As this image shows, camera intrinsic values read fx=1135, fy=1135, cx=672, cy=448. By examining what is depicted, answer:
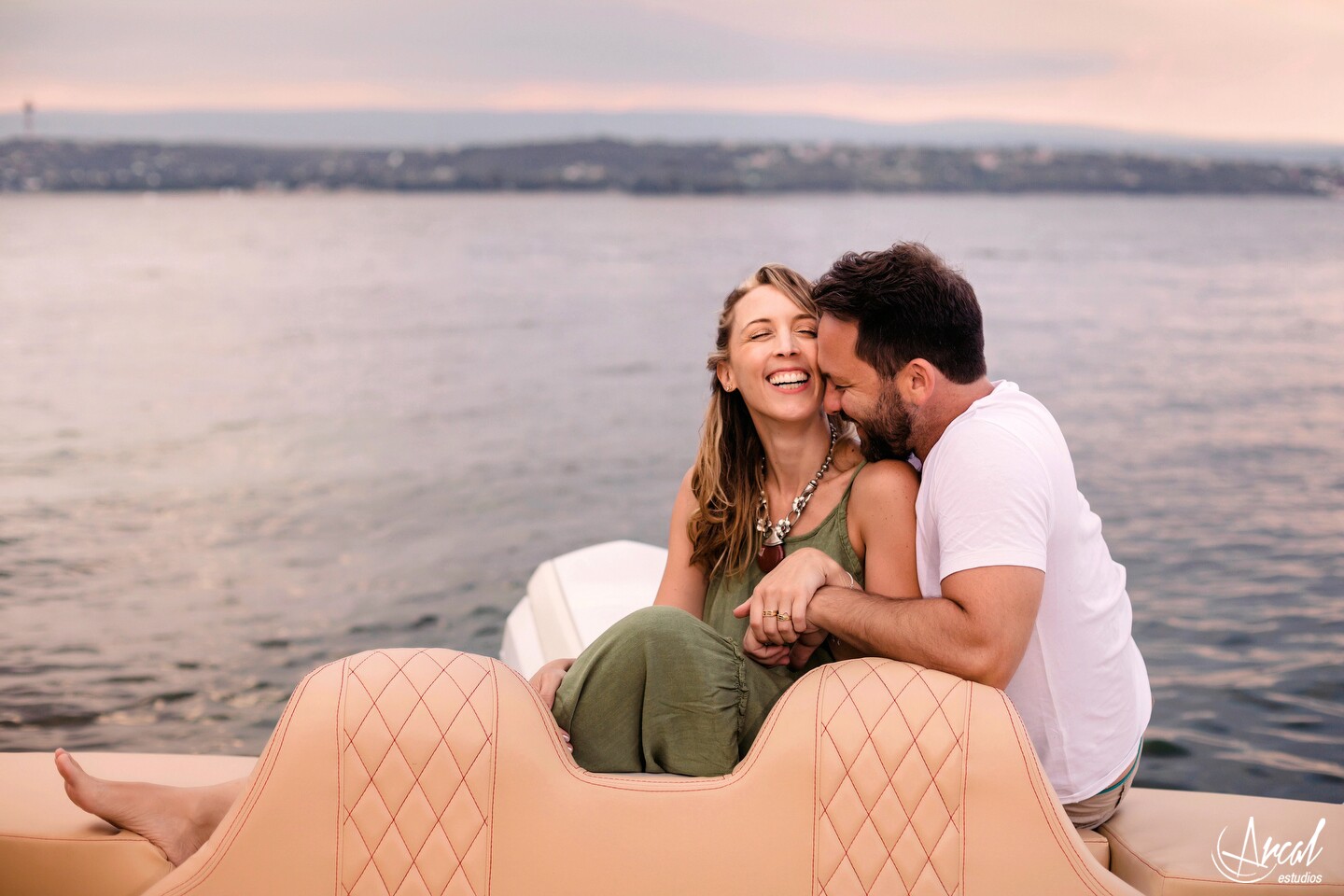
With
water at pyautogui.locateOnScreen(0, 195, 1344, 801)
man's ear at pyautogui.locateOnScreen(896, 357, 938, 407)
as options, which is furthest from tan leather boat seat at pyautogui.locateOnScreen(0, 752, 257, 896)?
water at pyautogui.locateOnScreen(0, 195, 1344, 801)

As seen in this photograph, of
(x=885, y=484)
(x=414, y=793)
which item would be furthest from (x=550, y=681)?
(x=885, y=484)

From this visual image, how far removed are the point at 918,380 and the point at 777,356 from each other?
1.19 ft

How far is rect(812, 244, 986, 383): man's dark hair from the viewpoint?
6.83ft

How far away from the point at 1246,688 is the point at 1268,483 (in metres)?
5.45

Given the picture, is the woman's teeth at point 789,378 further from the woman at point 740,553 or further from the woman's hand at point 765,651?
the woman's hand at point 765,651

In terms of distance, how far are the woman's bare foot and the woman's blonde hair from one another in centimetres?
113

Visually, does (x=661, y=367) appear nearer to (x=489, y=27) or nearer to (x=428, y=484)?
(x=428, y=484)

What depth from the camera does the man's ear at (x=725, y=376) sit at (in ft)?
8.29

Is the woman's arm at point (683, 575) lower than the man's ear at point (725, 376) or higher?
lower

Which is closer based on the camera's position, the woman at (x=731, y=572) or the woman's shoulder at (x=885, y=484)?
the woman at (x=731, y=572)

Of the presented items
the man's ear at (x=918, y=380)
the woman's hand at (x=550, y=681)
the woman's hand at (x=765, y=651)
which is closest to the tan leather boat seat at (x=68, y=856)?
the woman's hand at (x=550, y=681)

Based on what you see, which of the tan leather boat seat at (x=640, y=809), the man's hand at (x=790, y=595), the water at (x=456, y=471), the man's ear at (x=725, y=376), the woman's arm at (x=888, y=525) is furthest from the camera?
the water at (x=456, y=471)

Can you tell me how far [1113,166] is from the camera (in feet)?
211

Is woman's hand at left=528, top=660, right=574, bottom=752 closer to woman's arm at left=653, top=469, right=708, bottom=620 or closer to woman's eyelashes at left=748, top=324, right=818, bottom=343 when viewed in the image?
woman's arm at left=653, top=469, right=708, bottom=620
